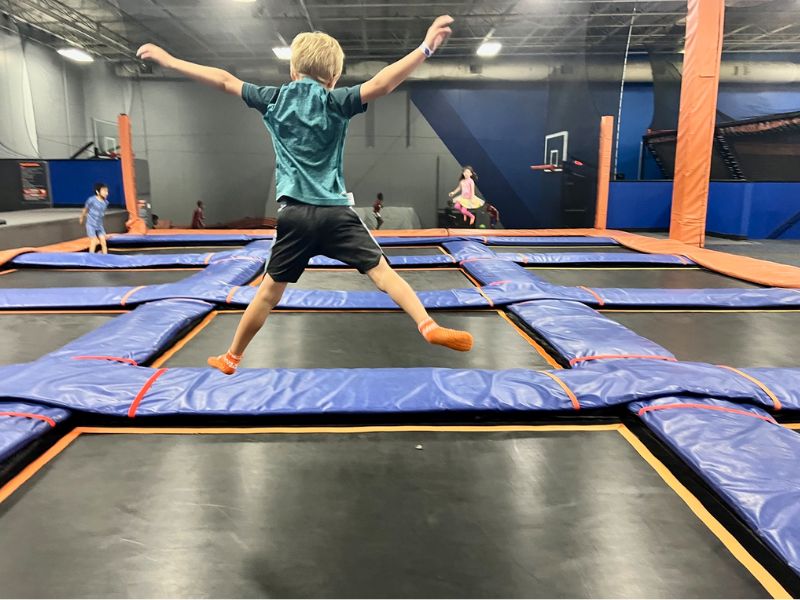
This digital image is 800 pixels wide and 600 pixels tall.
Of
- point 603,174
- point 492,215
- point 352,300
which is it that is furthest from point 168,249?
point 603,174

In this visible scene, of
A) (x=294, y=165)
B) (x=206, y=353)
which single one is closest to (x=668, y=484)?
(x=294, y=165)

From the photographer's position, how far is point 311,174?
170 centimetres

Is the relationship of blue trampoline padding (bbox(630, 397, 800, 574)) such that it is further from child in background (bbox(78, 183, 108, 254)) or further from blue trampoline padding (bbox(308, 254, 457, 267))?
child in background (bbox(78, 183, 108, 254))

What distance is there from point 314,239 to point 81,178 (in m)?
8.75

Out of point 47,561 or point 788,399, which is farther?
point 788,399

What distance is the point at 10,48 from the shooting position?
8180mm

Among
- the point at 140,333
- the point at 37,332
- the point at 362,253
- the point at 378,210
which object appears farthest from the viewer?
the point at 378,210

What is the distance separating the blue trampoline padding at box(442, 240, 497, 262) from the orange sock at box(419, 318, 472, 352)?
3.02 meters

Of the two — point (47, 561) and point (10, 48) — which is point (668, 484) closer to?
point (47, 561)

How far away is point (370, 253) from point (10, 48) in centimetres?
941

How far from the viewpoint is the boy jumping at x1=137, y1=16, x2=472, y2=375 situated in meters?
1.67

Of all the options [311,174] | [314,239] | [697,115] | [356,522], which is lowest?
[356,522]

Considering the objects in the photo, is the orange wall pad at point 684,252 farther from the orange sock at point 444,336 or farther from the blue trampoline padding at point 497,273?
the orange sock at point 444,336

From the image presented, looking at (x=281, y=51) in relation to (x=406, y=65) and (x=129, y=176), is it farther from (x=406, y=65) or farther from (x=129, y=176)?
(x=406, y=65)
